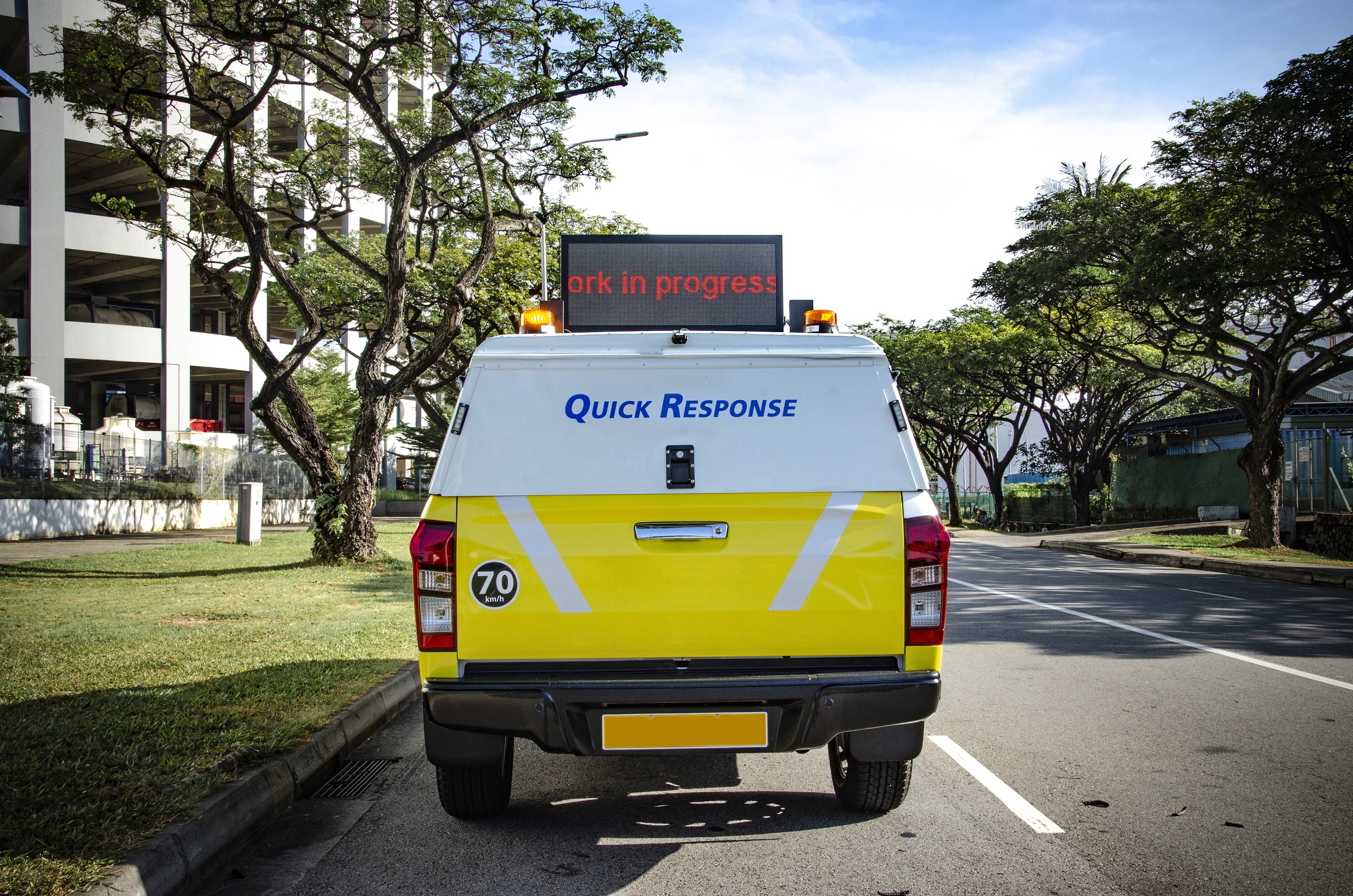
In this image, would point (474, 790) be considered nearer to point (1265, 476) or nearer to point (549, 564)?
point (549, 564)

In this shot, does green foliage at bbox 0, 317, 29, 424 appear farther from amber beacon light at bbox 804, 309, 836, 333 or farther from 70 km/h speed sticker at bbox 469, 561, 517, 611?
70 km/h speed sticker at bbox 469, 561, 517, 611

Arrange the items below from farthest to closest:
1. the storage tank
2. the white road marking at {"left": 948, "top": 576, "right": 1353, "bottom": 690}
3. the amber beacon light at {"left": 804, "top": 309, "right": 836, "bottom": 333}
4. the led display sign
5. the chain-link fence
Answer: the storage tank
the chain-link fence
the white road marking at {"left": 948, "top": 576, "right": 1353, "bottom": 690}
the led display sign
the amber beacon light at {"left": 804, "top": 309, "right": 836, "bottom": 333}

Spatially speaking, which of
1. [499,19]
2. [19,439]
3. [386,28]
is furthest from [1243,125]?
[19,439]

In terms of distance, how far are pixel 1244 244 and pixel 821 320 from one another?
53.2ft

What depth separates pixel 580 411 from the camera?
145 inches

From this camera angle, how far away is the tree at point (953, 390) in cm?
3503

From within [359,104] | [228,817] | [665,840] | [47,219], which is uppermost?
[47,219]

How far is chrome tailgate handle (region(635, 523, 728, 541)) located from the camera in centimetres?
354

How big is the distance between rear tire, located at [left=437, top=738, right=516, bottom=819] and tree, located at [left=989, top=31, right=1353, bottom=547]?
54.9 feet

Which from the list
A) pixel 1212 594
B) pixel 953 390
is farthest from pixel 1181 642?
pixel 953 390

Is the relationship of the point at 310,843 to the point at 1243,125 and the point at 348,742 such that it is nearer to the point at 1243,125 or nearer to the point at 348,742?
the point at 348,742

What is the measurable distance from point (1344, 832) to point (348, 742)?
4.77 m

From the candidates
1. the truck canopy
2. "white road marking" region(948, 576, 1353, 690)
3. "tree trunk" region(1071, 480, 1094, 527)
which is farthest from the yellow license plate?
"tree trunk" region(1071, 480, 1094, 527)

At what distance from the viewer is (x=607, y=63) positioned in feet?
48.9
